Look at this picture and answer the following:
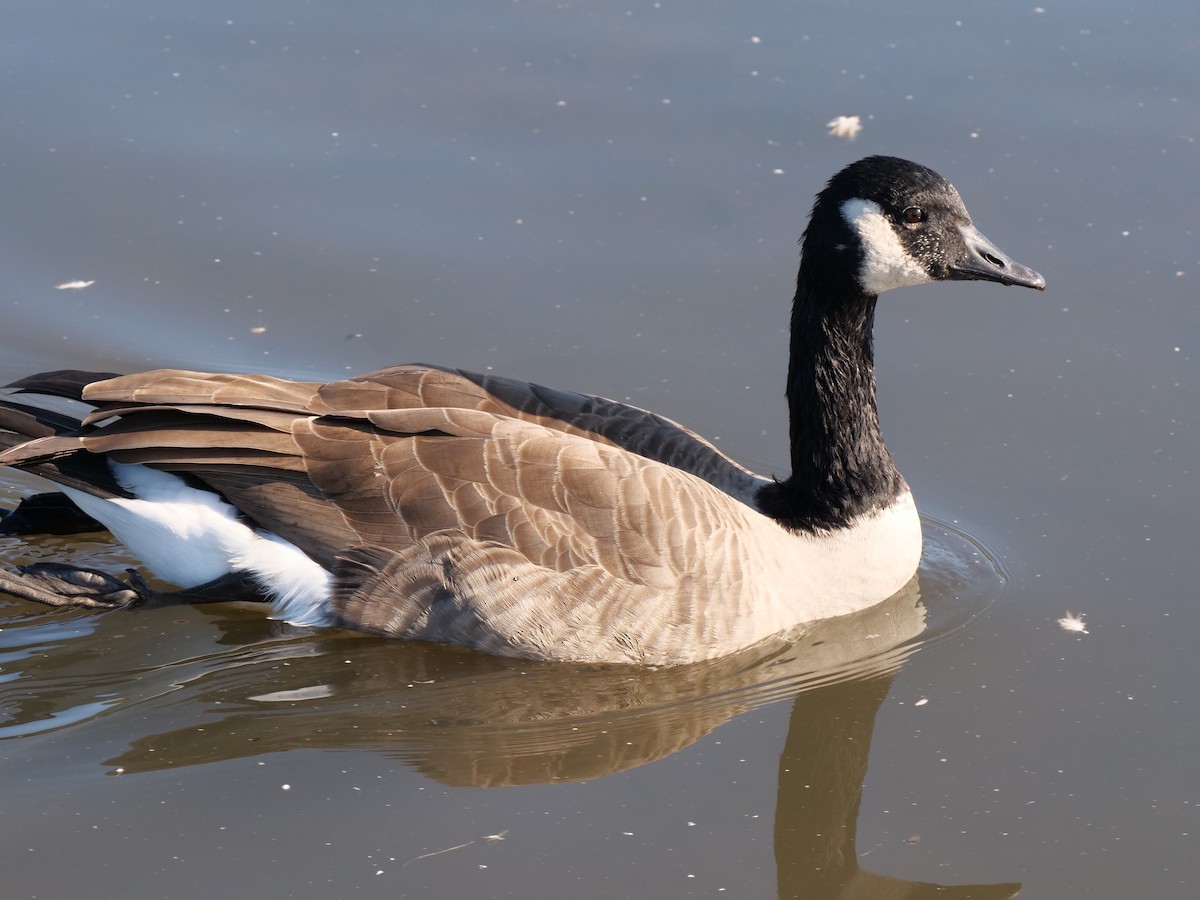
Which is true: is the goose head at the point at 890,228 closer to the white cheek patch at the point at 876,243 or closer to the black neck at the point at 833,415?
the white cheek patch at the point at 876,243

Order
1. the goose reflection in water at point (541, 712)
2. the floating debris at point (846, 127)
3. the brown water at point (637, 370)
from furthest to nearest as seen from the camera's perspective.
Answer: the floating debris at point (846, 127) < the goose reflection in water at point (541, 712) < the brown water at point (637, 370)

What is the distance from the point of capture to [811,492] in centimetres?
659

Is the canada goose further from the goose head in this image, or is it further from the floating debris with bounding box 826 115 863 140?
the floating debris with bounding box 826 115 863 140

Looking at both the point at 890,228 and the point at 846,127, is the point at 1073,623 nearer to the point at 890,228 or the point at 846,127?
the point at 890,228

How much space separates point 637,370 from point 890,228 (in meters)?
1.97

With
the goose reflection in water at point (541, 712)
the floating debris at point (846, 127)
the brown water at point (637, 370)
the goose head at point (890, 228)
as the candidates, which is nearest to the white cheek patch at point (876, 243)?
the goose head at point (890, 228)

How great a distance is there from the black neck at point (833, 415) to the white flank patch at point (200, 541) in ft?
6.50

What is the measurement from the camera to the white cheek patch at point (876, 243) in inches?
246

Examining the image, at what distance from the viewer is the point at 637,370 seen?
791cm

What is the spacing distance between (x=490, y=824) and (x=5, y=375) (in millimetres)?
3934

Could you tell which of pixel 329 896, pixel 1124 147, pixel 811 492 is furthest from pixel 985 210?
pixel 329 896

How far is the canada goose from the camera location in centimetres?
602

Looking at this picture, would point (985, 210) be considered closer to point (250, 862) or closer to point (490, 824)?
point (490, 824)

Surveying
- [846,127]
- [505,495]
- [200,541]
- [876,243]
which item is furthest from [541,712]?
[846,127]
